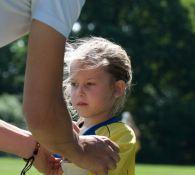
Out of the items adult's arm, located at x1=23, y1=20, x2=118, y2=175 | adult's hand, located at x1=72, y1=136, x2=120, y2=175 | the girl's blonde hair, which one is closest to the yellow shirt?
the girl's blonde hair

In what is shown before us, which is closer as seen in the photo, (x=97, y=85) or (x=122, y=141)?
(x=122, y=141)

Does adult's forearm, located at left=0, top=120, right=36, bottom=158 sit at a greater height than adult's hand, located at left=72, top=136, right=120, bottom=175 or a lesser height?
lesser

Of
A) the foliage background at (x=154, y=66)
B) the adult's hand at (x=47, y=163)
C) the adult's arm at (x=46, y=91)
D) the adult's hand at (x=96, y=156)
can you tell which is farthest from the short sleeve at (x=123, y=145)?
the foliage background at (x=154, y=66)

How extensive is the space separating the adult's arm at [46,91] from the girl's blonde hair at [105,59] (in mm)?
1144

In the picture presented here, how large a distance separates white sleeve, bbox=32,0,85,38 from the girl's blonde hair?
1.15m

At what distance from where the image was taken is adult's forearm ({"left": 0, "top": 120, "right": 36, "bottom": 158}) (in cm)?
303

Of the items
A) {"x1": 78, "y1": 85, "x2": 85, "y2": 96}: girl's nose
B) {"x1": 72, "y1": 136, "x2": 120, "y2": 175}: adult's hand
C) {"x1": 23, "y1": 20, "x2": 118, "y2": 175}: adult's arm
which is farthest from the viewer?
{"x1": 78, "y1": 85, "x2": 85, "y2": 96}: girl's nose

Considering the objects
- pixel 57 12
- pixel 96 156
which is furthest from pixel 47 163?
pixel 57 12

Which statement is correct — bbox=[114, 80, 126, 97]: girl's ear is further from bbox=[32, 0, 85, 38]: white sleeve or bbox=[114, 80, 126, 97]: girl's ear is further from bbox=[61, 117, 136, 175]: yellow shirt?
bbox=[32, 0, 85, 38]: white sleeve

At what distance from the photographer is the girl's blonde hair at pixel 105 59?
3.37 meters

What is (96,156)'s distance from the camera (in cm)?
233

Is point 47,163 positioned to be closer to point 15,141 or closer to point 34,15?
point 15,141

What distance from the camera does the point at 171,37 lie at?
5128 cm

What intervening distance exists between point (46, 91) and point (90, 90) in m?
1.17
